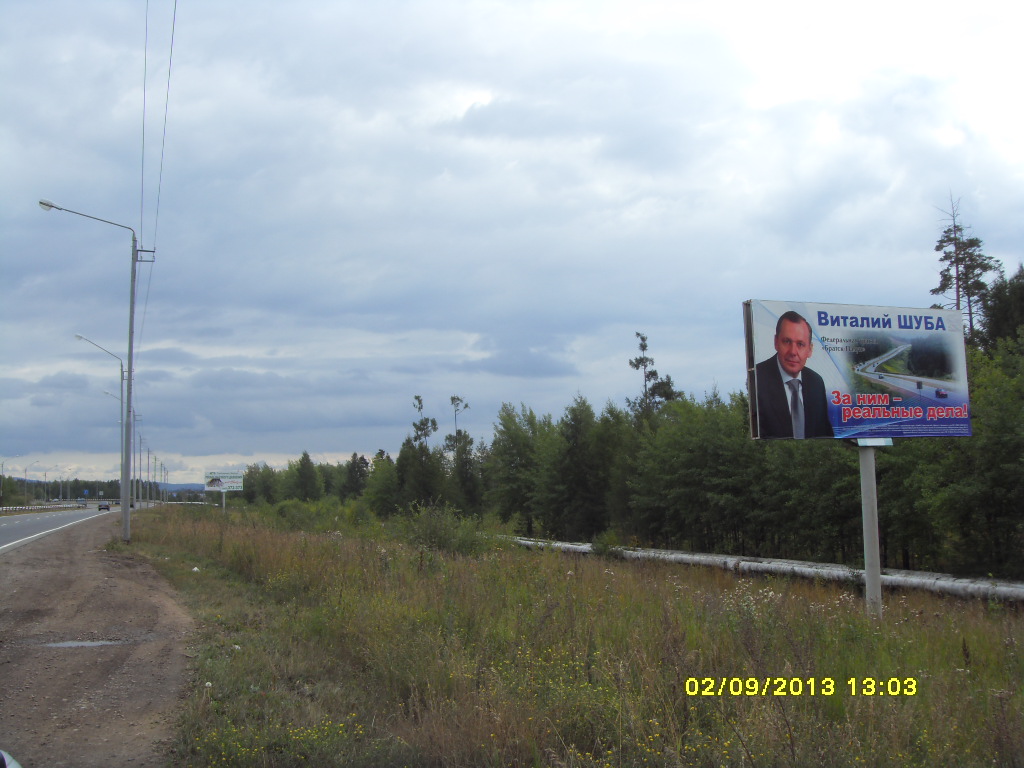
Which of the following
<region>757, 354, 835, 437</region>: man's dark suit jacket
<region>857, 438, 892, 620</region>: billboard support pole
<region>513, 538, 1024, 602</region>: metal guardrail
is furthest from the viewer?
<region>513, 538, 1024, 602</region>: metal guardrail

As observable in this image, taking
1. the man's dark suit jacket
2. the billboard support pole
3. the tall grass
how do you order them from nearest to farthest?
the tall grass < the billboard support pole < the man's dark suit jacket

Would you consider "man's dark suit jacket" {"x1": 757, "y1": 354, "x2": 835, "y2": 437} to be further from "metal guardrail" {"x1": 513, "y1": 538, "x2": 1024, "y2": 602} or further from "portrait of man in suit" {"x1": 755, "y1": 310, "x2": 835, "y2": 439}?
"metal guardrail" {"x1": 513, "y1": 538, "x2": 1024, "y2": 602}

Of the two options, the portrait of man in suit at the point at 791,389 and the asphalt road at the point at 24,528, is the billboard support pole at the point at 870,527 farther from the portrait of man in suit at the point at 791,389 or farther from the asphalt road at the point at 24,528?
the asphalt road at the point at 24,528

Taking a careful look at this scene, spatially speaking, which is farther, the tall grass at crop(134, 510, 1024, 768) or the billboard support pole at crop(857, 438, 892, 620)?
the billboard support pole at crop(857, 438, 892, 620)

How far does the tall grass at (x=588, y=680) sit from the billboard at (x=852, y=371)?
3.11m

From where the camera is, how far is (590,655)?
21.7 ft

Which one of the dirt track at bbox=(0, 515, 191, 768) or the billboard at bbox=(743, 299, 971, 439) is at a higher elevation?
the billboard at bbox=(743, 299, 971, 439)

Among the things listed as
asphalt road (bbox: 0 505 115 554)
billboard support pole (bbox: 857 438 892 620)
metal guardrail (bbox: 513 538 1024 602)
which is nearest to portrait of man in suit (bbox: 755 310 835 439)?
billboard support pole (bbox: 857 438 892 620)

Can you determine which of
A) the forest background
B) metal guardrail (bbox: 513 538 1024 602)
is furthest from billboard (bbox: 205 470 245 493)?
metal guardrail (bbox: 513 538 1024 602)

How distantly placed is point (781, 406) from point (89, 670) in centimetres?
1028

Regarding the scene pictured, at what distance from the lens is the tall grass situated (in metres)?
4.73

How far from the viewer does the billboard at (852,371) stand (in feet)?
40.2

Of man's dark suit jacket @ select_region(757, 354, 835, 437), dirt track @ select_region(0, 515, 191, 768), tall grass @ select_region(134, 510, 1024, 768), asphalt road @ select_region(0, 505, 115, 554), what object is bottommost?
asphalt road @ select_region(0, 505, 115, 554)

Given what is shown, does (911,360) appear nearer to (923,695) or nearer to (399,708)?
(923,695)
